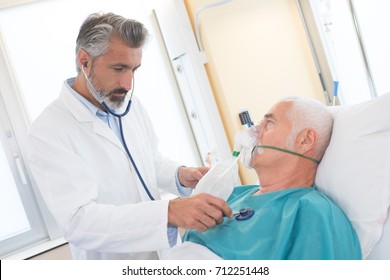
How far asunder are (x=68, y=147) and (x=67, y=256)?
1222mm

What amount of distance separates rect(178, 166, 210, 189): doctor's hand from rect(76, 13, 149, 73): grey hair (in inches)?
21.3

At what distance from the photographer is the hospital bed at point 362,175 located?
111cm

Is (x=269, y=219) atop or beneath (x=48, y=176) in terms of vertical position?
beneath

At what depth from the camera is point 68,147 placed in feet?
4.44

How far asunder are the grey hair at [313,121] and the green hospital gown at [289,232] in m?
0.17

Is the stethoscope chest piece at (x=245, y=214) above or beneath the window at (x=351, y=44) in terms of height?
beneath

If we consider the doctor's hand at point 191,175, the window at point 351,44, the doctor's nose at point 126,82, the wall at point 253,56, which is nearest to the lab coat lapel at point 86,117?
the doctor's nose at point 126,82

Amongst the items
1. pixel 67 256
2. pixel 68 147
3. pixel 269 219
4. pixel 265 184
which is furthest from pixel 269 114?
pixel 67 256

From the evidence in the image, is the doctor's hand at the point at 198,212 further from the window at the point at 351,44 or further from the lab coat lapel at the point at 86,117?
the window at the point at 351,44

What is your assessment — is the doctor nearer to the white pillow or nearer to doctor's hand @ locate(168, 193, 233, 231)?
doctor's hand @ locate(168, 193, 233, 231)

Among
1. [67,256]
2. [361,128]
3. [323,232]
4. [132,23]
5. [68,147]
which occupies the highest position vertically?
[132,23]

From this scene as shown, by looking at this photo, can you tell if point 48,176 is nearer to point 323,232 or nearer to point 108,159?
point 108,159
